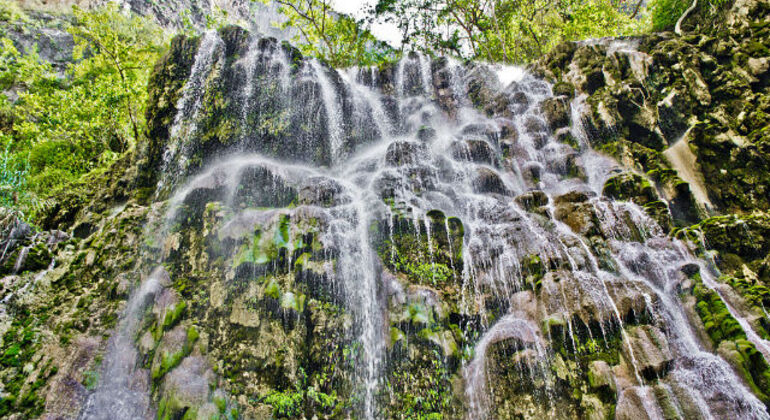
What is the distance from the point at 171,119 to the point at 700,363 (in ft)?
45.2

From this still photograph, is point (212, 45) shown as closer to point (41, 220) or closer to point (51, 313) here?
point (41, 220)

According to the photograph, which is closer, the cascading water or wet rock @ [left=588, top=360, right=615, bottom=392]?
wet rock @ [left=588, top=360, right=615, bottom=392]

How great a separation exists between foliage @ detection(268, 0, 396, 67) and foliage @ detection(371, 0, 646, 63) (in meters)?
1.84

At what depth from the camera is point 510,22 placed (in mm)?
22828

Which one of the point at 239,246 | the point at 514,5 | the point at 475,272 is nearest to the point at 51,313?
the point at 239,246

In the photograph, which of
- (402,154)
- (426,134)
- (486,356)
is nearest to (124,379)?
(486,356)

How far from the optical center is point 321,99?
44.1 feet

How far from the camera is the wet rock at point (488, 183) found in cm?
1089

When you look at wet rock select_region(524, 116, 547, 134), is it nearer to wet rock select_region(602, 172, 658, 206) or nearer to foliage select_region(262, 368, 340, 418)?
wet rock select_region(602, 172, 658, 206)

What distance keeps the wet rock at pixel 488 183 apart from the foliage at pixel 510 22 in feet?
42.3

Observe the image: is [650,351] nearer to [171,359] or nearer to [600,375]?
[600,375]

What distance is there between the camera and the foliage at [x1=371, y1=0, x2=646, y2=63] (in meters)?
20.4

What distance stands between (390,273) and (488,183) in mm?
4907

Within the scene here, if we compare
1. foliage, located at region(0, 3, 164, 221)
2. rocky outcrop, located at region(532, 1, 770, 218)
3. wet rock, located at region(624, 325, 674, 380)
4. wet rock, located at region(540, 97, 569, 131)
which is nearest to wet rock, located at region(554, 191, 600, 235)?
wet rock, located at region(624, 325, 674, 380)
